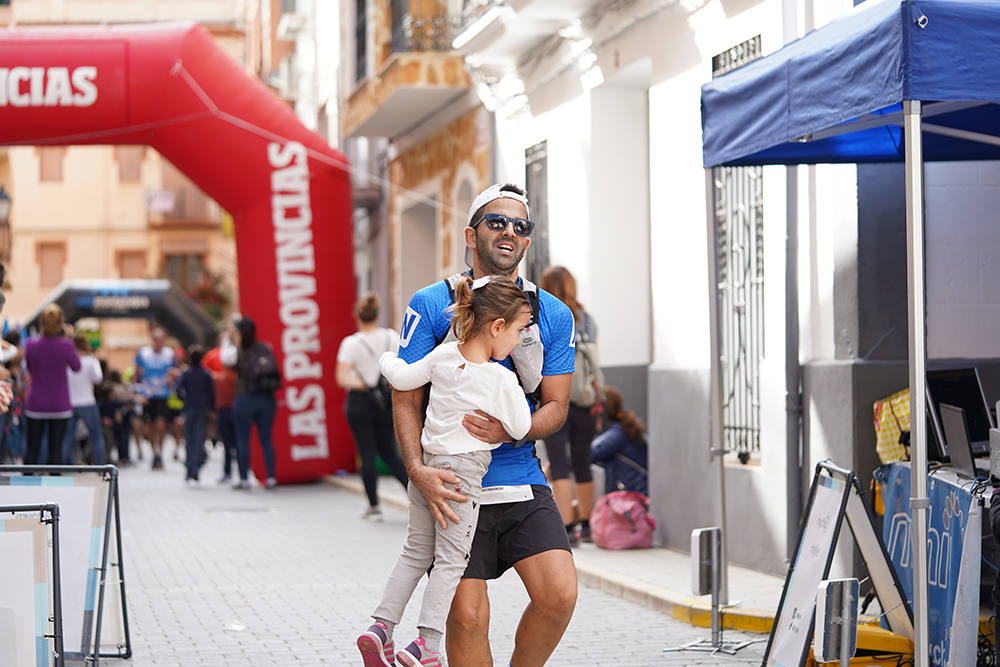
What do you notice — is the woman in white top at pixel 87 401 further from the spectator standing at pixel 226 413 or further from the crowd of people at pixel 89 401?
the spectator standing at pixel 226 413

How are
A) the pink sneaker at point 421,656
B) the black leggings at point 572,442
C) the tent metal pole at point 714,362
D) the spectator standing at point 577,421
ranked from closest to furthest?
1. the pink sneaker at point 421,656
2. the tent metal pole at point 714,362
3. the spectator standing at point 577,421
4. the black leggings at point 572,442

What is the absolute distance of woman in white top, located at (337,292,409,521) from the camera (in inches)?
557

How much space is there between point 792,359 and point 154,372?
17.4 metres

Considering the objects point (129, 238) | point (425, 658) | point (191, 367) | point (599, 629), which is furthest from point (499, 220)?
point (129, 238)

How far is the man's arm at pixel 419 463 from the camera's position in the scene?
5.03 m

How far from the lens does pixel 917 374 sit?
19.1ft

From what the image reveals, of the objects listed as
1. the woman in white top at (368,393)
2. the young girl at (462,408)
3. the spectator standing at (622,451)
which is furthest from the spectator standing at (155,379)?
the young girl at (462,408)

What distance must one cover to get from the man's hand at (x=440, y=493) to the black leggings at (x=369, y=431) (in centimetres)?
912

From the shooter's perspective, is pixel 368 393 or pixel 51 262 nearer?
pixel 368 393

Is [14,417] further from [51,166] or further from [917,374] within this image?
[51,166]

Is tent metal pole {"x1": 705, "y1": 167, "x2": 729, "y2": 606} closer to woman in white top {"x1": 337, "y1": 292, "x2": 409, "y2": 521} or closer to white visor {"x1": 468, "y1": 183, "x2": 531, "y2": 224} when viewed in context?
white visor {"x1": 468, "y1": 183, "x2": 531, "y2": 224}

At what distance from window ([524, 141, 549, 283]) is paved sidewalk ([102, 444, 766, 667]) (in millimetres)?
2654

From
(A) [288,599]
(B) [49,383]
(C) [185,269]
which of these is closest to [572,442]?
(A) [288,599]

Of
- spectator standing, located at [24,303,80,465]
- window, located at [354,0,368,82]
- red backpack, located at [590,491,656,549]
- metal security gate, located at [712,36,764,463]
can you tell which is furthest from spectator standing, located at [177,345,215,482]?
metal security gate, located at [712,36,764,463]
